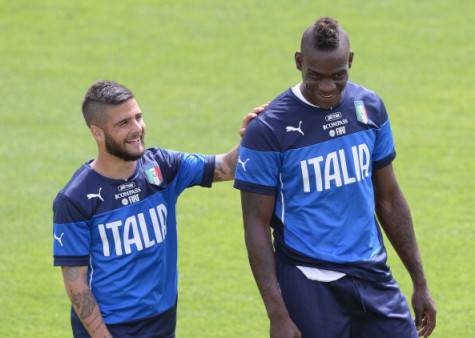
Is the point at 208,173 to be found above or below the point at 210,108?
above

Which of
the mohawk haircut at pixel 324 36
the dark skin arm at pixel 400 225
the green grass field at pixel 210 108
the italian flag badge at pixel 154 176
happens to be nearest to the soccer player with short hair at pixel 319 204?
the mohawk haircut at pixel 324 36

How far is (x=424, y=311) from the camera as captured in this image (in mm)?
6480

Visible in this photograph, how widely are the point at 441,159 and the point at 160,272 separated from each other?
6075mm

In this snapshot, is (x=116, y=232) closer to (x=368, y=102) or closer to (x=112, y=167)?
(x=112, y=167)

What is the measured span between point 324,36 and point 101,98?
1150mm

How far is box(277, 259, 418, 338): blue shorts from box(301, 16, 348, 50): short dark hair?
106 centimetres

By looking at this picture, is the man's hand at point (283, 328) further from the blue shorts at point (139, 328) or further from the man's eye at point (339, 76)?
the man's eye at point (339, 76)

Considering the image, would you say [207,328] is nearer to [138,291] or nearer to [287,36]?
[138,291]

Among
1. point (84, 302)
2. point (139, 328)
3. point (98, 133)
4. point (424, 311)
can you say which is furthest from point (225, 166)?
point (424, 311)

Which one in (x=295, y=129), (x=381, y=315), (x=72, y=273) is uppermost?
(x=295, y=129)

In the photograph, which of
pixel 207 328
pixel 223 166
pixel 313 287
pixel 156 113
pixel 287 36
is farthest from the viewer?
pixel 287 36

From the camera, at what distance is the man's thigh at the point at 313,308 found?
6.05 meters

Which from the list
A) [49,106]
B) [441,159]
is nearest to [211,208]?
[441,159]

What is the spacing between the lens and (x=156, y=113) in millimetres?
13266
